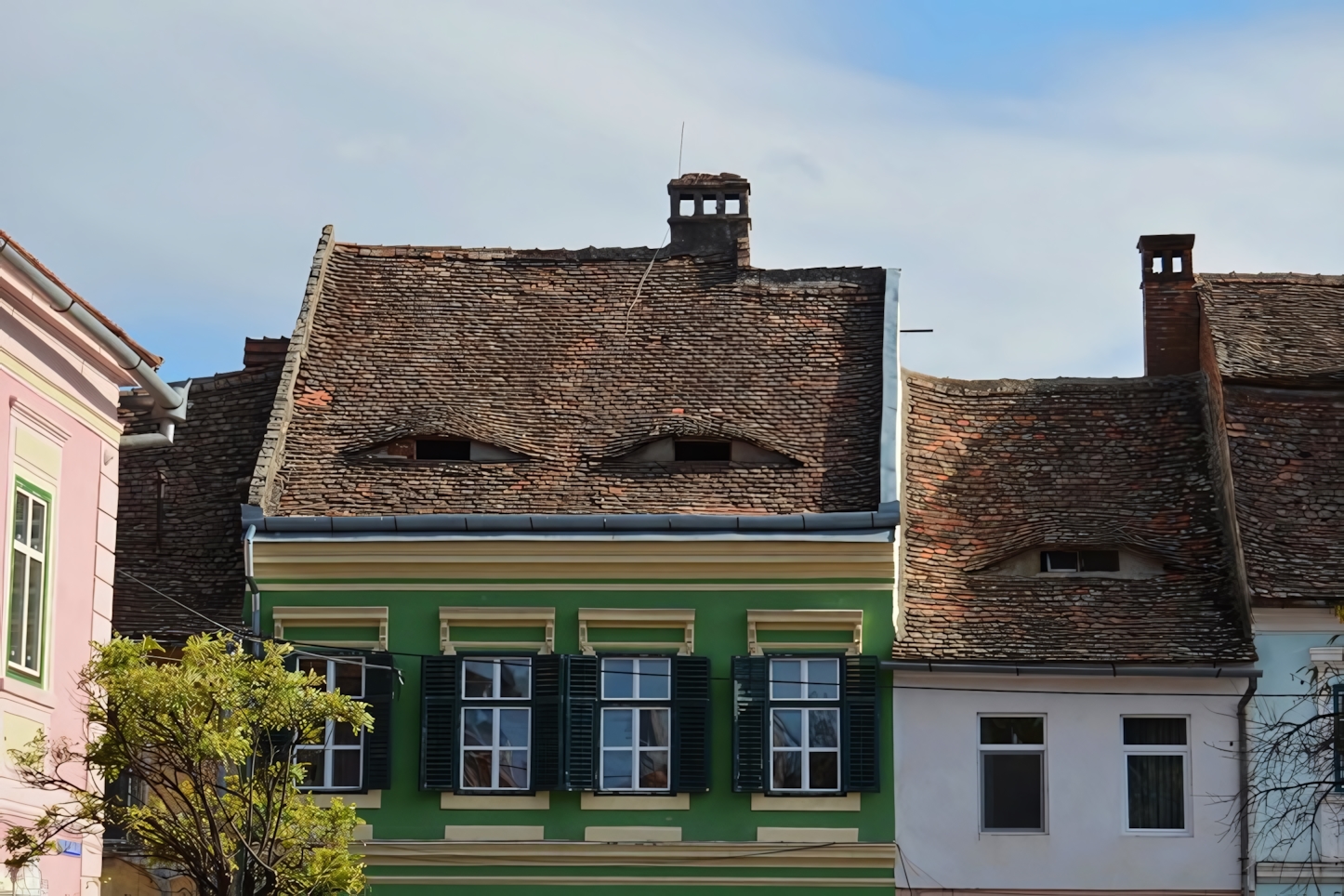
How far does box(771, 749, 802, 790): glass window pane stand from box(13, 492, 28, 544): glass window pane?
942 cm

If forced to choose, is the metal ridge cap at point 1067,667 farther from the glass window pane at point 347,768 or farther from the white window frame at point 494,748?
the glass window pane at point 347,768

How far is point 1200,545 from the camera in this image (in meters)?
24.9

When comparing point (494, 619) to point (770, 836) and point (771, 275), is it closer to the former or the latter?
point (770, 836)

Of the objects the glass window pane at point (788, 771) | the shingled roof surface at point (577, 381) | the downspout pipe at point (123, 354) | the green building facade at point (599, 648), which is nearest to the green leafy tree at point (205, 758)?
the downspout pipe at point (123, 354)

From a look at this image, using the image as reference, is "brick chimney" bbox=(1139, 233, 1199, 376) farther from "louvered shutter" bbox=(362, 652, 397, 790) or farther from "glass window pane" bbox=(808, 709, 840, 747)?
"louvered shutter" bbox=(362, 652, 397, 790)

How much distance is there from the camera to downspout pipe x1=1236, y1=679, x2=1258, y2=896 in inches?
908

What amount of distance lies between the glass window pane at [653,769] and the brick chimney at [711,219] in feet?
24.2

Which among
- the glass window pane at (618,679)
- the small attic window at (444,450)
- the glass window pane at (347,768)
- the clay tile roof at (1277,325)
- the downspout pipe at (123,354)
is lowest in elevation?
the glass window pane at (347,768)

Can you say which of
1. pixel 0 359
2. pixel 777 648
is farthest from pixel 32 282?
pixel 777 648

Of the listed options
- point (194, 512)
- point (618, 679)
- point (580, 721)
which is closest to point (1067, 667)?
point (618, 679)

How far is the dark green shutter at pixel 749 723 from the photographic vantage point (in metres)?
23.4

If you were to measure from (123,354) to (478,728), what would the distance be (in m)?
7.18

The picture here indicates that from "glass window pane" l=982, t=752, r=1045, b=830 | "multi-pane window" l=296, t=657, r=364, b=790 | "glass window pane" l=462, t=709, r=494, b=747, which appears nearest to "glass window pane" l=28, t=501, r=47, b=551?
"multi-pane window" l=296, t=657, r=364, b=790

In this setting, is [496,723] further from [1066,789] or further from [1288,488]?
[1288,488]
